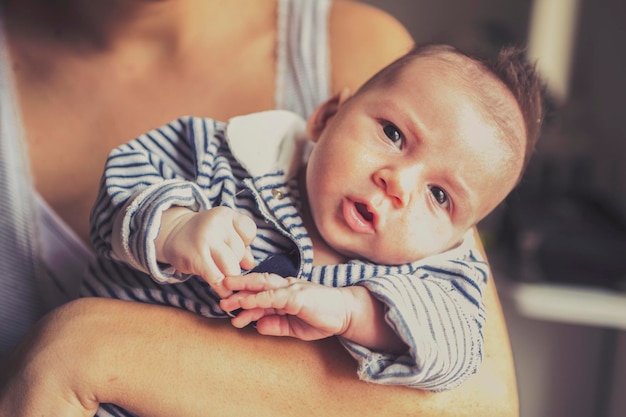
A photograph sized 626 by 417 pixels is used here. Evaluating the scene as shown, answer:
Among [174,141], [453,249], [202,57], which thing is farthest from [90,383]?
[202,57]


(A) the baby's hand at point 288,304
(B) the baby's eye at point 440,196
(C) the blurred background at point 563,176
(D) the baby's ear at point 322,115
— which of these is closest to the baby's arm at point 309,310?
(A) the baby's hand at point 288,304

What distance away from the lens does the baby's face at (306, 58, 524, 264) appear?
0.76 meters

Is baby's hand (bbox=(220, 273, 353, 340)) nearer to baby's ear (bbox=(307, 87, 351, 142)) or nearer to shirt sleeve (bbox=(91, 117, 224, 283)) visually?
shirt sleeve (bbox=(91, 117, 224, 283))

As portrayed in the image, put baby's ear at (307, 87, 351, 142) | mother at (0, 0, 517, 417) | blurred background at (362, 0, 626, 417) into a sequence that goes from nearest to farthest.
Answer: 1. baby's ear at (307, 87, 351, 142)
2. mother at (0, 0, 517, 417)
3. blurred background at (362, 0, 626, 417)

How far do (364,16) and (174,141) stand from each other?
426 mm

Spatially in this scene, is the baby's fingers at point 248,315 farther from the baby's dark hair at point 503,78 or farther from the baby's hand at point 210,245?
the baby's dark hair at point 503,78

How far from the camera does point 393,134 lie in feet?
2.62

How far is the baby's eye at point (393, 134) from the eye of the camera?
0.79 metres

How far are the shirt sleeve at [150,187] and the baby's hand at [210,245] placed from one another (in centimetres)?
2

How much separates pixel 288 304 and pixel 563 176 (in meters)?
1.82

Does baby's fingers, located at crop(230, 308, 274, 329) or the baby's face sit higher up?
the baby's face

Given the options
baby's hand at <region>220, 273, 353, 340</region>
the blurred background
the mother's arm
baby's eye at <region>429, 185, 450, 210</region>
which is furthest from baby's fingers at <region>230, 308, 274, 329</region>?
the blurred background

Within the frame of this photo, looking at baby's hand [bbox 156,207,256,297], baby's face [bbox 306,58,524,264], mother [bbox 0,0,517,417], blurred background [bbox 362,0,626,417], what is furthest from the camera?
blurred background [bbox 362,0,626,417]

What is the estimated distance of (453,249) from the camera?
2.78ft
